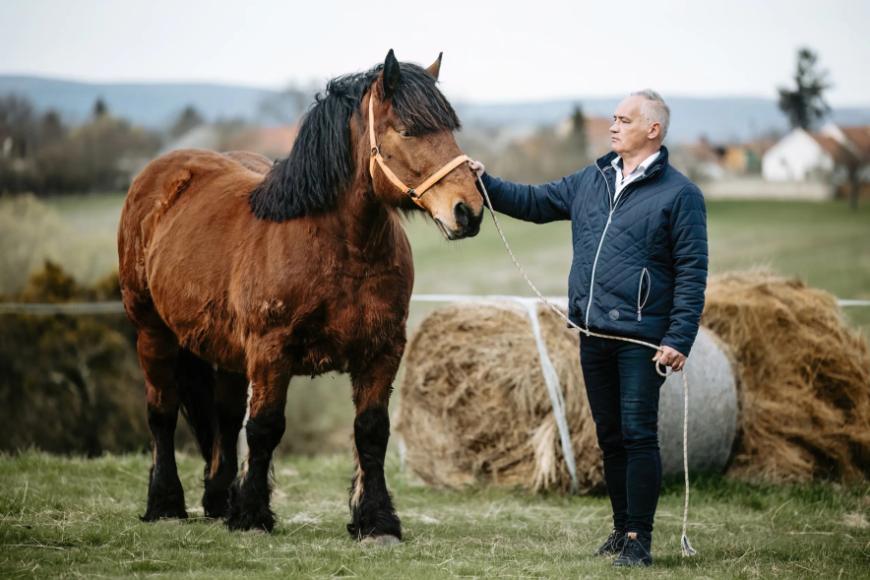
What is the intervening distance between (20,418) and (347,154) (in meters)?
12.7

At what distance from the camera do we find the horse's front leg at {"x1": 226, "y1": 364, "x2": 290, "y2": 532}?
16.2 feet

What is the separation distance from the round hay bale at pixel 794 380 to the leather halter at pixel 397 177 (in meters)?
3.65

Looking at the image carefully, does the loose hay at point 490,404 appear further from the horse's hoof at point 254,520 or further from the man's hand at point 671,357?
the man's hand at point 671,357

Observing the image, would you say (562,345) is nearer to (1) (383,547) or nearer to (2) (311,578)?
(1) (383,547)

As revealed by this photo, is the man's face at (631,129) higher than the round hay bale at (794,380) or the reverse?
higher

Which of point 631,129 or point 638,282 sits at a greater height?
point 631,129

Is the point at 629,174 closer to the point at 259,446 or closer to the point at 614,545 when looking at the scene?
the point at 614,545

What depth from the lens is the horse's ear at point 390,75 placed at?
4527mm

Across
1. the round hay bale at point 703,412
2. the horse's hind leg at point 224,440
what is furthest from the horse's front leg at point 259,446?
the round hay bale at point 703,412

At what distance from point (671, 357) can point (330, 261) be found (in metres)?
1.65

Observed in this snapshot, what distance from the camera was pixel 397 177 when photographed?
4598 millimetres

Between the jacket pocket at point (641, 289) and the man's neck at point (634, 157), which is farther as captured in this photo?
the man's neck at point (634, 157)

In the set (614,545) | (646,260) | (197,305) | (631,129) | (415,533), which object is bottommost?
(415,533)

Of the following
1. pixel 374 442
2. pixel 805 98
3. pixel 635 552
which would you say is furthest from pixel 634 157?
pixel 805 98
